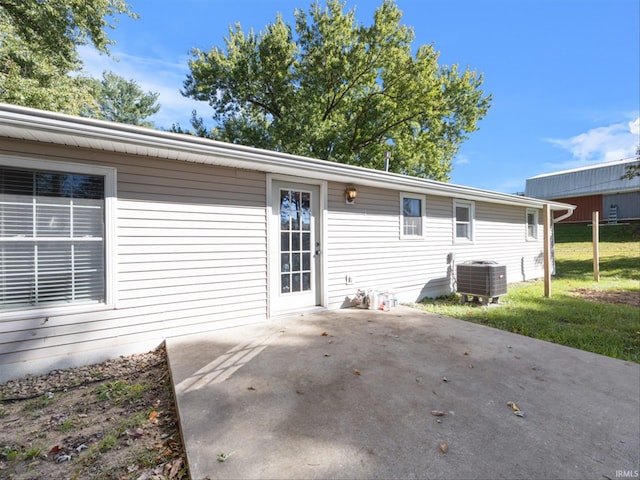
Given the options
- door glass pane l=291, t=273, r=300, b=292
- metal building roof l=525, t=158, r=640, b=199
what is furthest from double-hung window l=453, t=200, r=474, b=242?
metal building roof l=525, t=158, r=640, b=199

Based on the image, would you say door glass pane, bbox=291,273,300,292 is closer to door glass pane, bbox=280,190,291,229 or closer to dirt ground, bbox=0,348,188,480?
door glass pane, bbox=280,190,291,229

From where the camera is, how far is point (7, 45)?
7.26 metres

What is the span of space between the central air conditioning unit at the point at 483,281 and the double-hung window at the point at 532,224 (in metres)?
4.75

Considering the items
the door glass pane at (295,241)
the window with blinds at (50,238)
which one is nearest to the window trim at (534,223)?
the door glass pane at (295,241)

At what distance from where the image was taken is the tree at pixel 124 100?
1962 centimetres

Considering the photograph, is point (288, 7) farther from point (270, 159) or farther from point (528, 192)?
point (528, 192)

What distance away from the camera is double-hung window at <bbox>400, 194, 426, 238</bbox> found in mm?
6059

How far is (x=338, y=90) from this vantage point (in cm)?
1284

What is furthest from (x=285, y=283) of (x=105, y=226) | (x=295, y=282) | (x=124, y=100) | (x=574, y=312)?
(x=124, y=100)

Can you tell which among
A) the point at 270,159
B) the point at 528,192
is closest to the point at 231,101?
the point at 270,159

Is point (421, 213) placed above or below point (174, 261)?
above

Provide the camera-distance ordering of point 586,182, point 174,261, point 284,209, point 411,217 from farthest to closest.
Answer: point 586,182, point 411,217, point 284,209, point 174,261

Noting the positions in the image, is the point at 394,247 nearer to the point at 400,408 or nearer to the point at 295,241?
the point at 295,241

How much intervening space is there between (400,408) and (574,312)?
4887mm
